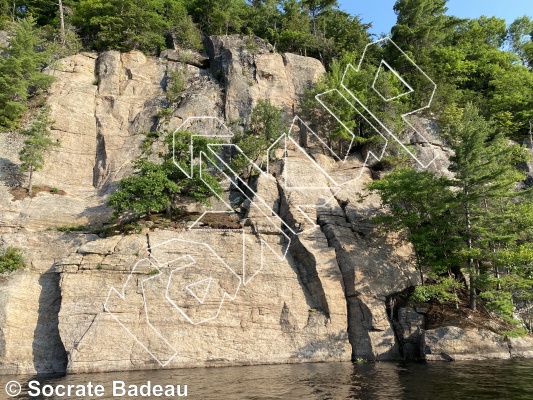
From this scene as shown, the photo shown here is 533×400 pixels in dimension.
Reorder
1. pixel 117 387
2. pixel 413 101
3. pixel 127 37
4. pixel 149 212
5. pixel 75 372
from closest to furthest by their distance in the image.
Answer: pixel 117 387
pixel 75 372
pixel 149 212
pixel 413 101
pixel 127 37

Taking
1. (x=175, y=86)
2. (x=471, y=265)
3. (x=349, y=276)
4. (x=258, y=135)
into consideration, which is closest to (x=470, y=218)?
(x=471, y=265)

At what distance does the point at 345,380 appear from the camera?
14883mm

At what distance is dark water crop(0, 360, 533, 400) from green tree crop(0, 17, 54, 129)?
22.2 metres

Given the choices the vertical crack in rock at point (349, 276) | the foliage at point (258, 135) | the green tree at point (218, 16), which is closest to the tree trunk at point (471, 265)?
the vertical crack in rock at point (349, 276)

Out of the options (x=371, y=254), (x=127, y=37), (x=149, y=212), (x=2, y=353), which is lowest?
(x=2, y=353)

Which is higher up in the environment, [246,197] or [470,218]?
[246,197]

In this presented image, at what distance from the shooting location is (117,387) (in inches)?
567

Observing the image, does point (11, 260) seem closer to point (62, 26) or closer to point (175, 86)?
point (175, 86)

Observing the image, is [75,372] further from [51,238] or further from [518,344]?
[518,344]

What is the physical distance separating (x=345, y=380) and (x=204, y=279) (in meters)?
9.50

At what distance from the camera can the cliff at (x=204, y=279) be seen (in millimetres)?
19562

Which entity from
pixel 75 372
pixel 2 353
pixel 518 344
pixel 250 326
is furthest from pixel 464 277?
pixel 2 353

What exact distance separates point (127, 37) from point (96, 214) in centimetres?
2315

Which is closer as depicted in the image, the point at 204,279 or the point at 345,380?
the point at 345,380
